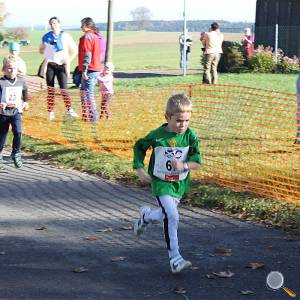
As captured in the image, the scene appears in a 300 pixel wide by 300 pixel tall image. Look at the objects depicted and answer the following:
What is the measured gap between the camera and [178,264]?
566cm

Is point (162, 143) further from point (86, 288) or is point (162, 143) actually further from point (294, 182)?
point (294, 182)

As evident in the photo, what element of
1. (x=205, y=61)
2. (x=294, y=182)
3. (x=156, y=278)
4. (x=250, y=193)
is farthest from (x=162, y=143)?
(x=205, y=61)

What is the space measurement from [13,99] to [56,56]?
4286 millimetres

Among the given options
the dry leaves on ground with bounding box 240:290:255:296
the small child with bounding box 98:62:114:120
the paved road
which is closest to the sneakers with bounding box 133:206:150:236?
the paved road

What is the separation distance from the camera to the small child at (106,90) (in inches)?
522

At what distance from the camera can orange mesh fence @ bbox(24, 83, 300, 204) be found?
9.05m

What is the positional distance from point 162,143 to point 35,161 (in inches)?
219

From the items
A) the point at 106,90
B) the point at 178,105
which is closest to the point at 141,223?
the point at 178,105

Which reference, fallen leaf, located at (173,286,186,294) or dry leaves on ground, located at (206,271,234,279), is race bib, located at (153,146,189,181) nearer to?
dry leaves on ground, located at (206,271,234,279)

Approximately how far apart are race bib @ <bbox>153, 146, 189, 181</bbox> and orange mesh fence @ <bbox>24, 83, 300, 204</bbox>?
2.36 meters

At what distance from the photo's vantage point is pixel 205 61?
22125mm

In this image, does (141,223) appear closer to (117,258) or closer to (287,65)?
(117,258)

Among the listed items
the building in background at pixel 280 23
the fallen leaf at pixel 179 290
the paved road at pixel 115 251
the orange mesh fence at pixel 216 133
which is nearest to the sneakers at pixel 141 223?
the paved road at pixel 115 251

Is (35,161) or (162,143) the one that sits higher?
(162,143)
